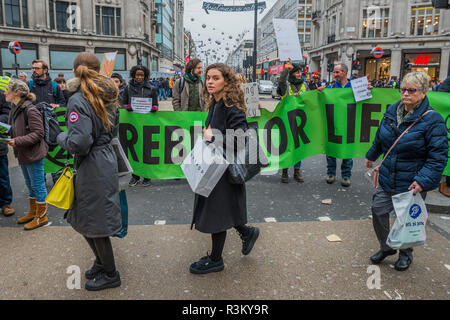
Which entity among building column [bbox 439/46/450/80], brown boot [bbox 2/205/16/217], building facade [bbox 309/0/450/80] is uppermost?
building facade [bbox 309/0/450/80]

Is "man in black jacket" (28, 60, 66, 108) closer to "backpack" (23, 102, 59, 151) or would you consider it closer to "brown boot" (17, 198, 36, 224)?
"backpack" (23, 102, 59, 151)

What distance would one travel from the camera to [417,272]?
3.57m

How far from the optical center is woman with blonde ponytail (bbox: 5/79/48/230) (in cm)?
441

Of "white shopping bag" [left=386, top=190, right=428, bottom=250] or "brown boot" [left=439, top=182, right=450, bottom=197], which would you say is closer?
"white shopping bag" [left=386, top=190, right=428, bottom=250]

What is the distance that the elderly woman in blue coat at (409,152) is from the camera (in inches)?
127

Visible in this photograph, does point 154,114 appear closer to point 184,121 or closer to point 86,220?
point 184,121

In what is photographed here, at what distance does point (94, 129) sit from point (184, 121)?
3.52 meters

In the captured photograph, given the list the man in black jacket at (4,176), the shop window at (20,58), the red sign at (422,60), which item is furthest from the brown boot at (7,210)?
the red sign at (422,60)

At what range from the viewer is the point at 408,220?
3.22m

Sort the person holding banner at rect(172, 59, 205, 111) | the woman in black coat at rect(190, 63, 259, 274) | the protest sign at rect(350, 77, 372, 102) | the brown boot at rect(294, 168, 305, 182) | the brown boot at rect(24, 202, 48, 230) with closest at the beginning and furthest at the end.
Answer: the woman in black coat at rect(190, 63, 259, 274) → the brown boot at rect(24, 202, 48, 230) → the protest sign at rect(350, 77, 372, 102) → the person holding banner at rect(172, 59, 205, 111) → the brown boot at rect(294, 168, 305, 182)

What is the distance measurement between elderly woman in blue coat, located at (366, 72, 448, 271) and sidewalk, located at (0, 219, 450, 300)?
37cm

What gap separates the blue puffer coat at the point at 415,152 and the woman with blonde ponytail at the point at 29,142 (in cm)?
398

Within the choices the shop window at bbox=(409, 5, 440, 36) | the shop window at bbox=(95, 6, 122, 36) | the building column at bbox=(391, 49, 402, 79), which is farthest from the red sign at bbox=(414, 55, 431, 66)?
the shop window at bbox=(95, 6, 122, 36)
